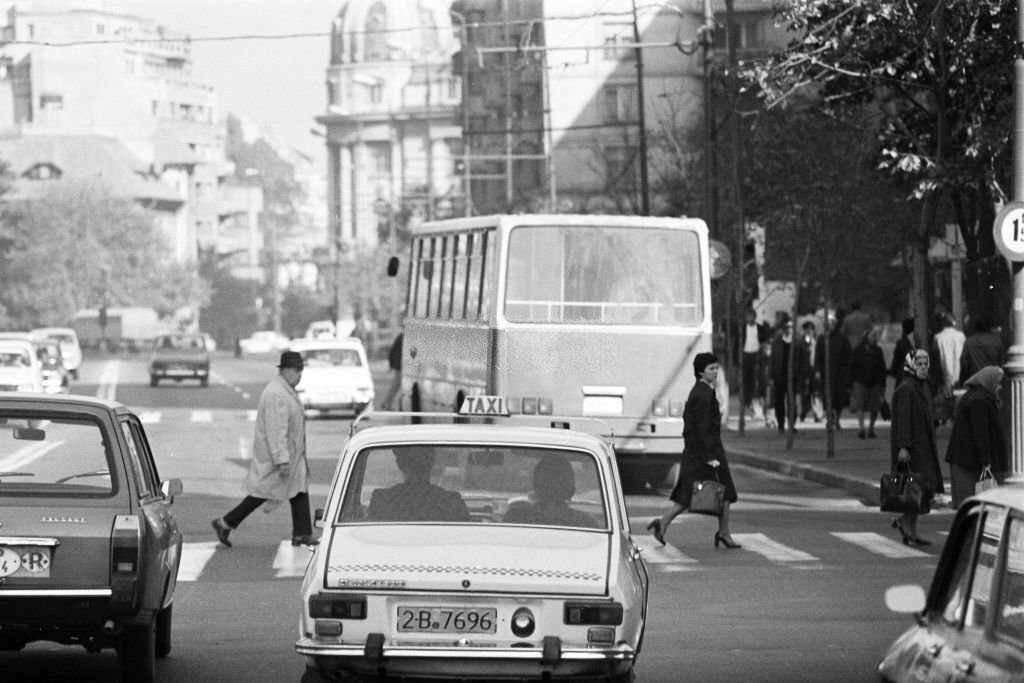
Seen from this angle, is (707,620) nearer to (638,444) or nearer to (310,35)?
(638,444)

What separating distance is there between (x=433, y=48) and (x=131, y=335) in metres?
41.7

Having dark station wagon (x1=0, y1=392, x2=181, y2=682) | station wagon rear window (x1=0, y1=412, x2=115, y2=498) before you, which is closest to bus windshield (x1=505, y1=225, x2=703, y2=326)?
dark station wagon (x1=0, y1=392, x2=181, y2=682)

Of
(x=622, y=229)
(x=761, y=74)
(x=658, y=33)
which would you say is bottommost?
(x=622, y=229)

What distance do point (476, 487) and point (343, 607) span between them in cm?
106

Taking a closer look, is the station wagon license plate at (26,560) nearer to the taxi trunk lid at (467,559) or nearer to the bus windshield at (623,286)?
the taxi trunk lid at (467,559)

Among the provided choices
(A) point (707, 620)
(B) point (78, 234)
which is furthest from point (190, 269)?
(A) point (707, 620)

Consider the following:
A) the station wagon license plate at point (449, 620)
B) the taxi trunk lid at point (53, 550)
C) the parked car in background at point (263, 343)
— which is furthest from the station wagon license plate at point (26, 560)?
the parked car in background at point (263, 343)

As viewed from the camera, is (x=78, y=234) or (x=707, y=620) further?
(x=78, y=234)

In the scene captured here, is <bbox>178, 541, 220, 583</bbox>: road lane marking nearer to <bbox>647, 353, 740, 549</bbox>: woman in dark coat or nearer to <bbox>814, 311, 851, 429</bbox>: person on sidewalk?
<bbox>647, 353, 740, 549</bbox>: woman in dark coat

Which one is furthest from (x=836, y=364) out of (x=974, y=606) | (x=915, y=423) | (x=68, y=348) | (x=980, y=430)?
(x=68, y=348)

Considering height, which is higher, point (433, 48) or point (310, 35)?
point (433, 48)

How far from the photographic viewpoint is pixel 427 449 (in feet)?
33.5

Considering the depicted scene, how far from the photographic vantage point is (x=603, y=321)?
25.5 m

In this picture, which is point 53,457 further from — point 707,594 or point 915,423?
point 915,423
